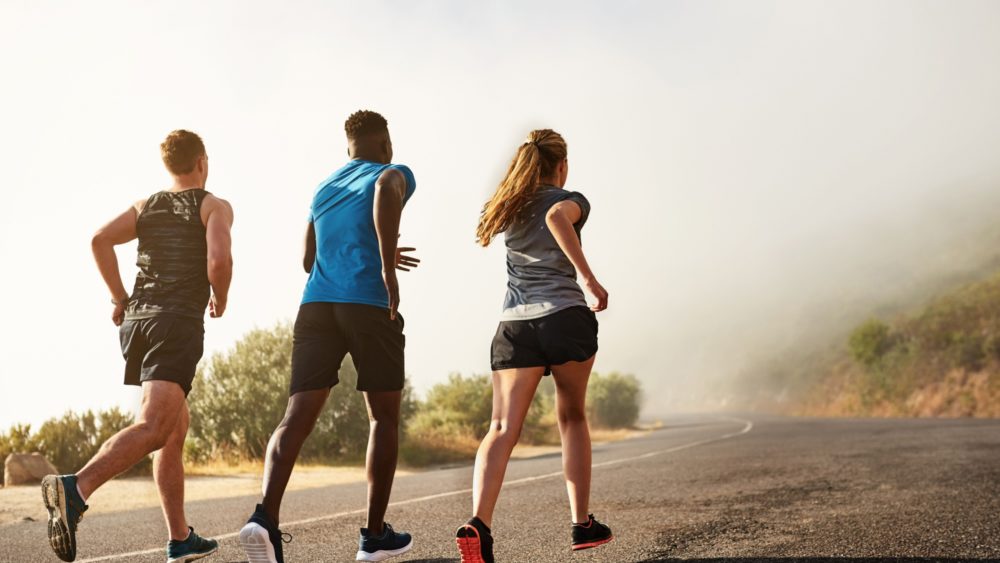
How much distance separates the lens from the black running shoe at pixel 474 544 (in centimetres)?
348

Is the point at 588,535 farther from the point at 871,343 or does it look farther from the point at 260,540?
the point at 871,343

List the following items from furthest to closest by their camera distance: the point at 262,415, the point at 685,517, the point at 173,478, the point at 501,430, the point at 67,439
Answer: the point at 262,415 < the point at 67,439 < the point at 685,517 < the point at 173,478 < the point at 501,430

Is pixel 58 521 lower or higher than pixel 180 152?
lower

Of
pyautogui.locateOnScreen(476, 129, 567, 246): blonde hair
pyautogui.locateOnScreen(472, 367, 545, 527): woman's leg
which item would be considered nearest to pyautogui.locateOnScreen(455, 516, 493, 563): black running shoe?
pyautogui.locateOnScreen(472, 367, 545, 527): woman's leg

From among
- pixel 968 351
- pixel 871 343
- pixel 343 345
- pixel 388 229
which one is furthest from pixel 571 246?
pixel 871 343

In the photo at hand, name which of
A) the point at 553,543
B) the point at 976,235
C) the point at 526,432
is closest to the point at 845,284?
the point at 976,235

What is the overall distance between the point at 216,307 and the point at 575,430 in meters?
1.92

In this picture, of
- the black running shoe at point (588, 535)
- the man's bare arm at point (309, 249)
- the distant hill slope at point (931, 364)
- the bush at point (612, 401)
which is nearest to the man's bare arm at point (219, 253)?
the man's bare arm at point (309, 249)

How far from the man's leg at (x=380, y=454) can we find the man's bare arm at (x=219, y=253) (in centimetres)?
90

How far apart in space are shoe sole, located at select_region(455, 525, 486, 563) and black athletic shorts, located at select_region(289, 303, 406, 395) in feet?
2.70

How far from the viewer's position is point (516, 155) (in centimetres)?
423

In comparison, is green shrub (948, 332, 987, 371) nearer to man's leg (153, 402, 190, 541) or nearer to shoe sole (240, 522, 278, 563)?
man's leg (153, 402, 190, 541)

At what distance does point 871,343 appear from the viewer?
161 ft

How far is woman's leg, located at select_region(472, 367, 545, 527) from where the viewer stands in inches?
145
